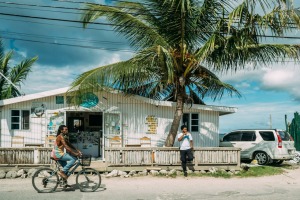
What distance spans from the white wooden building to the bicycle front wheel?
501 centimetres

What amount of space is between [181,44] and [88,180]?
250 inches

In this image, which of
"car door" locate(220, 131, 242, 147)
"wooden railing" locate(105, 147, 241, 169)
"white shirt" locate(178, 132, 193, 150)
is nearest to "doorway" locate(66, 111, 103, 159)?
"wooden railing" locate(105, 147, 241, 169)

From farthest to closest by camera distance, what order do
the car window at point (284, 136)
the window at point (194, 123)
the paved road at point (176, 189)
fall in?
the window at point (194, 123) → the car window at point (284, 136) → the paved road at point (176, 189)

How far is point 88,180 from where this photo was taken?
977 centimetres

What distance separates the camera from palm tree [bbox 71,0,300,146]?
40.8 feet

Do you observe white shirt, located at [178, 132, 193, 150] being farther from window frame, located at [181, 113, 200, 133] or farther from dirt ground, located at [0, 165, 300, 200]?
window frame, located at [181, 113, 200, 133]

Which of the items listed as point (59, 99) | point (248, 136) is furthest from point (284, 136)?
point (59, 99)

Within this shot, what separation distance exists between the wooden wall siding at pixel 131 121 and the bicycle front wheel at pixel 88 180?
515 centimetres

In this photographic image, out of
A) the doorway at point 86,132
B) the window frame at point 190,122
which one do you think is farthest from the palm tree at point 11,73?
the window frame at point 190,122

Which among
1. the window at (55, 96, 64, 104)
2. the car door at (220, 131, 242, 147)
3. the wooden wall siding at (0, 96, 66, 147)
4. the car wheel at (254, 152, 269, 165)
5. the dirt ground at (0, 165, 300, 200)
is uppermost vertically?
the window at (55, 96, 64, 104)

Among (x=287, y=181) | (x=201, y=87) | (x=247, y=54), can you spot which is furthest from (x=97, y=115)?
(x=287, y=181)

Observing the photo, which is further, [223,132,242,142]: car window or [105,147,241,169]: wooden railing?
[223,132,242,142]: car window

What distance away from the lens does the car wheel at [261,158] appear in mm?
15805

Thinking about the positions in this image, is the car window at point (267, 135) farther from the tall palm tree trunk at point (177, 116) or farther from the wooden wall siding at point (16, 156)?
the wooden wall siding at point (16, 156)
